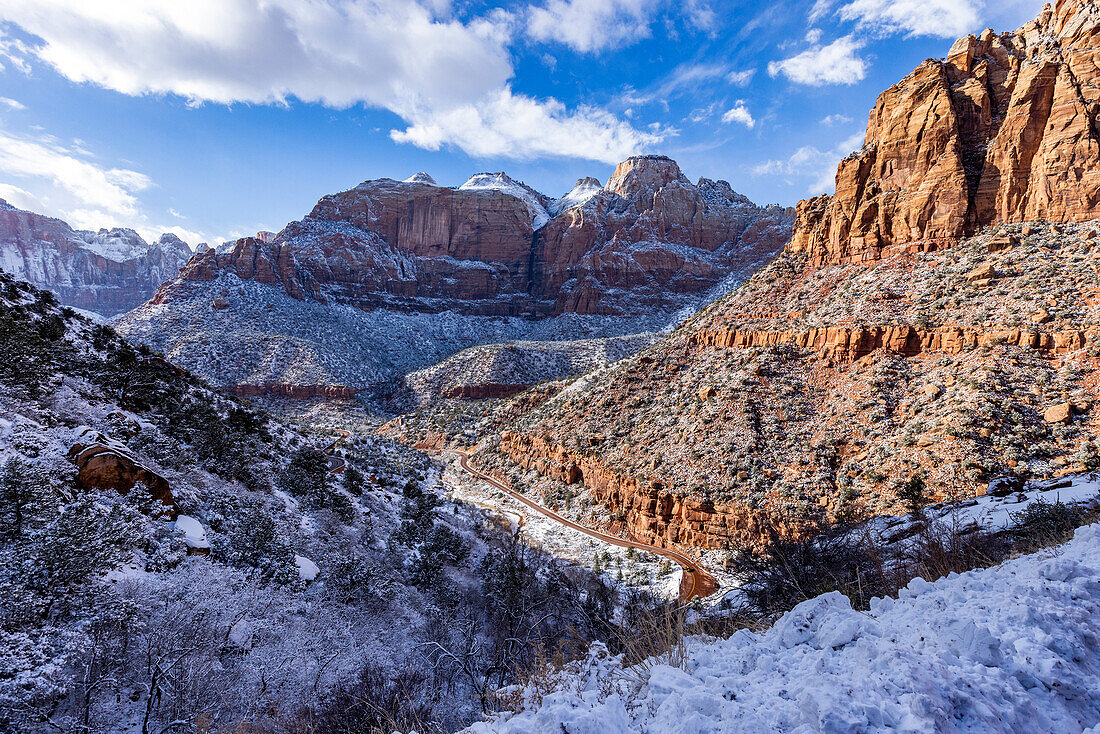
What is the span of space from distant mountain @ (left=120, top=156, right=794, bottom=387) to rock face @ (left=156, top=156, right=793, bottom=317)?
0.41m

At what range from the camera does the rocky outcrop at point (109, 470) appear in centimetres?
941

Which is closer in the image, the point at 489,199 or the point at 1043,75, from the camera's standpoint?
the point at 1043,75

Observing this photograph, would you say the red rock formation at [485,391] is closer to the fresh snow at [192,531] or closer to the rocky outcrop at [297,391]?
the rocky outcrop at [297,391]

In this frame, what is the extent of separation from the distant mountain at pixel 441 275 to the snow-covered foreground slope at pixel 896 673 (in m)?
72.3

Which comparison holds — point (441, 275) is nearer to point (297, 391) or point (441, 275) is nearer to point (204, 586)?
point (297, 391)

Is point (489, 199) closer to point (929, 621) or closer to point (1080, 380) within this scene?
point (1080, 380)

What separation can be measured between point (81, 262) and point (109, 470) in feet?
712

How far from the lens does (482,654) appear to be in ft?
34.4

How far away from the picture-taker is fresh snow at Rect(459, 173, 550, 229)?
148 meters

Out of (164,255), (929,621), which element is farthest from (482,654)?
(164,255)

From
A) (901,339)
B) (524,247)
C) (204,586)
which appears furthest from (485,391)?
(524,247)

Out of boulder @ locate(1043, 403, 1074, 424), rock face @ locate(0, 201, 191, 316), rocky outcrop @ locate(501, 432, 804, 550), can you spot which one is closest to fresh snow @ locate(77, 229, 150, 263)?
rock face @ locate(0, 201, 191, 316)

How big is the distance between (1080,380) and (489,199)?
13935 centimetres

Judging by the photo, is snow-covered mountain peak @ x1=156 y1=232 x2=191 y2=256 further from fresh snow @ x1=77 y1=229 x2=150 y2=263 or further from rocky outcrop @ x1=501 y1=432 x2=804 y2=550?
rocky outcrop @ x1=501 y1=432 x2=804 y2=550
